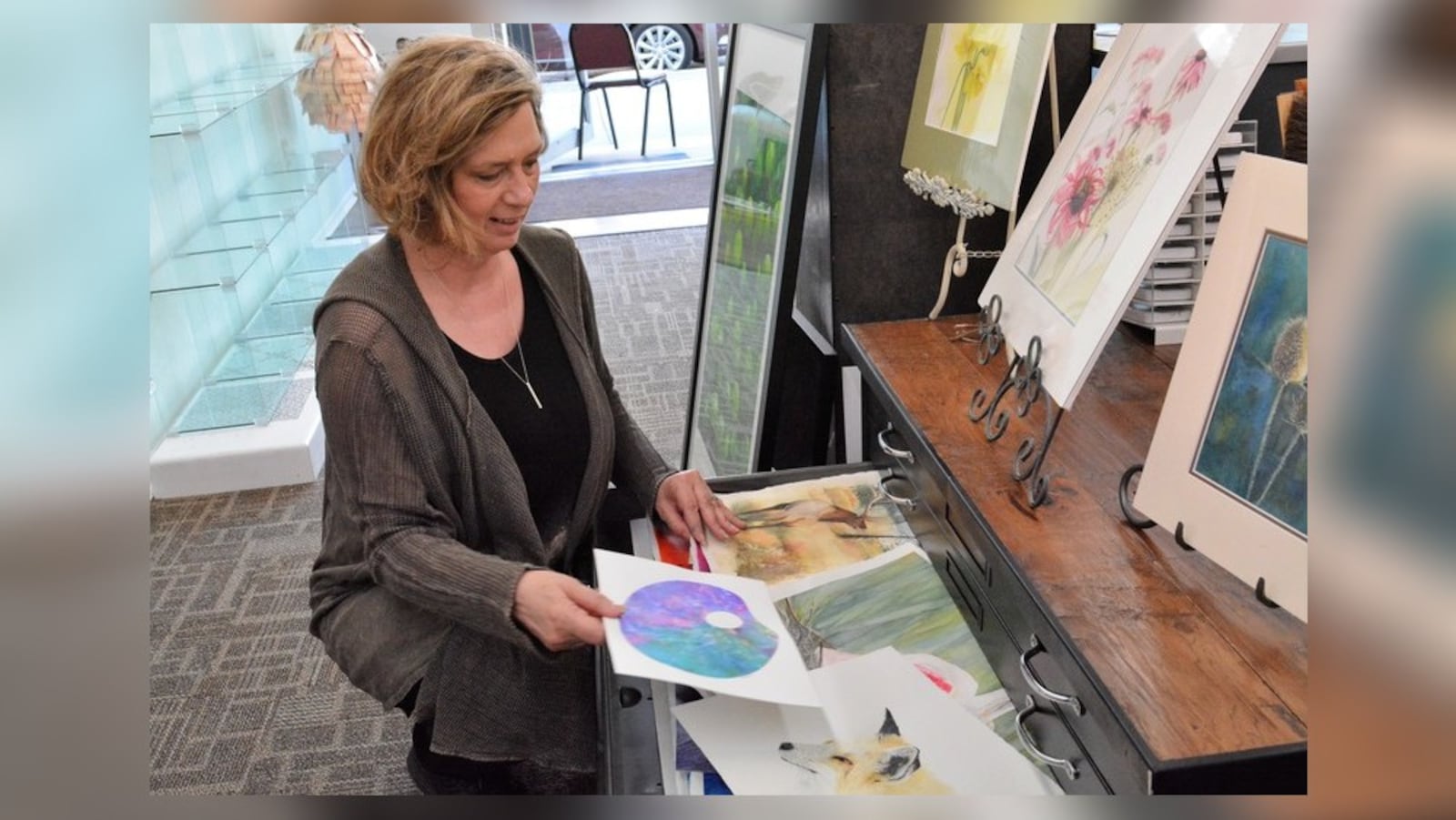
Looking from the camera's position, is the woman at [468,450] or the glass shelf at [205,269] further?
the glass shelf at [205,269]

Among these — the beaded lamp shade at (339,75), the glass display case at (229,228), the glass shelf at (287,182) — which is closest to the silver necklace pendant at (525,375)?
the glass display case at (229,228)

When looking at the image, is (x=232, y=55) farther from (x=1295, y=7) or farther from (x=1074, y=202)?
(x=1295, y=7)

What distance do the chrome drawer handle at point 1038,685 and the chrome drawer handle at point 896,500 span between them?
40 cm

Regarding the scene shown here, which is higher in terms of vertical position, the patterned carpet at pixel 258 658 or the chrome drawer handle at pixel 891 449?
the chrome drawer handle at pixel 891 449

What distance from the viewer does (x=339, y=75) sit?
396cm

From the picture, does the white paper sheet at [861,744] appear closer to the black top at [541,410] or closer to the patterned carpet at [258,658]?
the black top at [541,410]

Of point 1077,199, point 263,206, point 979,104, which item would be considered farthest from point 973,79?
point 263,206

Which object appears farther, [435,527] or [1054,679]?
[435,527]

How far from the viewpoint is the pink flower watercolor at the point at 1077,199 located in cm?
116

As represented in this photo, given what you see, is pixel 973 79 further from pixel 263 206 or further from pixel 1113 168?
pixel 263 206

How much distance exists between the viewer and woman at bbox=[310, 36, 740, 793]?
47.4 inches

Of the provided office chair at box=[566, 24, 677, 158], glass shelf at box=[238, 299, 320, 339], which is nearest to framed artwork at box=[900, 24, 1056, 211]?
glass shelf at box=[238, 299, 320, 339]

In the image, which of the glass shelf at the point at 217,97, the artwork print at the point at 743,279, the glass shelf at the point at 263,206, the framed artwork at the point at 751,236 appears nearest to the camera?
the framed artwork at the point at 751,236

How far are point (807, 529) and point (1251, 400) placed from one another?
0.61 meters
